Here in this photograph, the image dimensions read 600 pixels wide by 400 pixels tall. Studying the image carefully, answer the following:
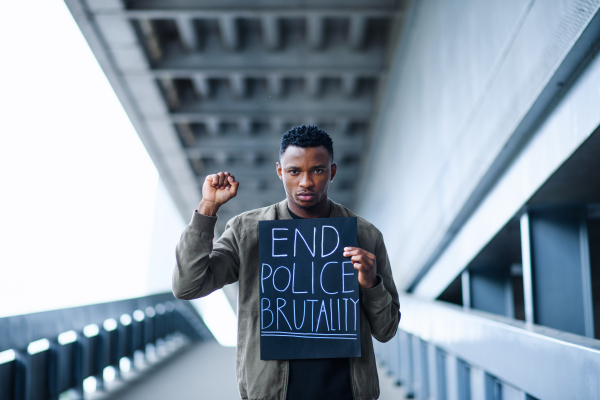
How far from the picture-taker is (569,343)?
2051mm

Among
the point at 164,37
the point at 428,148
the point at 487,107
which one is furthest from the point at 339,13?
the point at 487,107

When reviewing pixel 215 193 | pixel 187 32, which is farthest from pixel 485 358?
pixel 187 32

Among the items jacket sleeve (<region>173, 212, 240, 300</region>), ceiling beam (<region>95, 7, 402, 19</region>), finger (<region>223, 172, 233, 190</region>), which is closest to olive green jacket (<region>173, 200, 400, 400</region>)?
jacket sleeve (<region>173, 212, 240, 300</region>)

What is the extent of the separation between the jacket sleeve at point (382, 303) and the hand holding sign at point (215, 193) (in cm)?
45

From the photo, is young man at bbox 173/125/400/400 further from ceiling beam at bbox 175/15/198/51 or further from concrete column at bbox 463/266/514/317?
ceiling beam at bbox 175/15/198/51

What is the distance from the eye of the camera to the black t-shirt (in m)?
1.34

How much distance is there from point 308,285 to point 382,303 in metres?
0.23

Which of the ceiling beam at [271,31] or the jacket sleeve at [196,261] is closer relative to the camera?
→ the jacket sleeve at [196,261]

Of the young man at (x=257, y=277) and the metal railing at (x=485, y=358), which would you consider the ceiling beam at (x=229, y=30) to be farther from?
the young man at (x=257, y=277)

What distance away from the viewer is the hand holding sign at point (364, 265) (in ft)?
4.28

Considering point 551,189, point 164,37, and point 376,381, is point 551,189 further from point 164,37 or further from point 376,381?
point 164,37

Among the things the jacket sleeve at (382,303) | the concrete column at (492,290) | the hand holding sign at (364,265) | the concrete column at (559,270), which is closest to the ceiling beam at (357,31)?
the concrete column at (492,290)

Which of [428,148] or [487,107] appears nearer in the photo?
[487,107]

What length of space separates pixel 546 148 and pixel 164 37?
5.92 m
